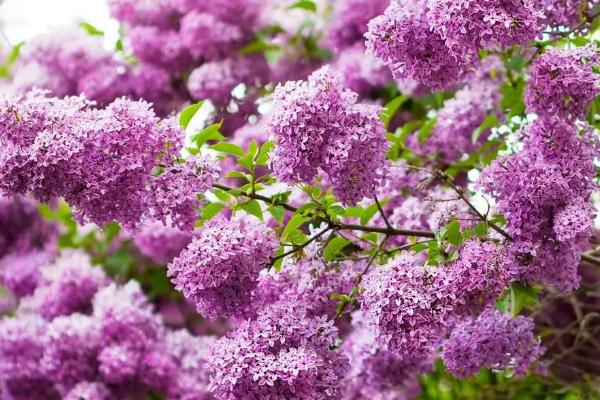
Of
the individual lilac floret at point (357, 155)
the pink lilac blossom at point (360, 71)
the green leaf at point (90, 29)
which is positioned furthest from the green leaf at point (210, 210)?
the green leaf at point (90, 29)

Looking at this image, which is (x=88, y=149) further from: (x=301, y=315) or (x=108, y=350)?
(x=108, y=350)

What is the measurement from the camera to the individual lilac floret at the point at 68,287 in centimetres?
319

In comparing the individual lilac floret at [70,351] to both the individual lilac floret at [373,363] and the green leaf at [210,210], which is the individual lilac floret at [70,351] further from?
the green leaf at [210,210]

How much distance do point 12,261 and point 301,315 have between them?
2042mm

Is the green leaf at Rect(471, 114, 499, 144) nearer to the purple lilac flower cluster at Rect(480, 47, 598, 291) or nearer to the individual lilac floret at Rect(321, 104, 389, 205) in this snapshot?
the purple lilac flower cluster at Rect(480, 47, 598, 291)

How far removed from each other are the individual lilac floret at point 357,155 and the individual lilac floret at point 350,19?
145cm

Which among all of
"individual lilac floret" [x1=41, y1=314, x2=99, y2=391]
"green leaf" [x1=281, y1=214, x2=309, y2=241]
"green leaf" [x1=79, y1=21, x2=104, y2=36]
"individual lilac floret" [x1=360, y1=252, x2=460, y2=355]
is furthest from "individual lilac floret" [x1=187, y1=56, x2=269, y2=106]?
"individual lilac floret" [x1=360, y1=252, x2=460, y2=355]

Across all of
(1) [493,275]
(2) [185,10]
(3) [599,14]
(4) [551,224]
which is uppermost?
(2) [185,10]

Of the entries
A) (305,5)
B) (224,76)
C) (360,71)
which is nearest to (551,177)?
(360,71)

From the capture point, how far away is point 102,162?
169cm

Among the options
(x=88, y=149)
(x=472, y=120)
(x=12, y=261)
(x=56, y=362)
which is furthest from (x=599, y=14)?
(x=12, y=261)

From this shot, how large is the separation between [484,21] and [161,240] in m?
1.72

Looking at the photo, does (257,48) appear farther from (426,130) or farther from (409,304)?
(409,304)

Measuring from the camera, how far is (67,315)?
3207 millimetres
